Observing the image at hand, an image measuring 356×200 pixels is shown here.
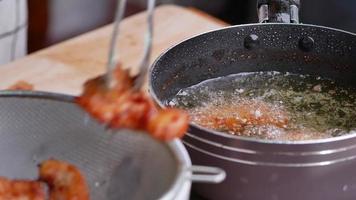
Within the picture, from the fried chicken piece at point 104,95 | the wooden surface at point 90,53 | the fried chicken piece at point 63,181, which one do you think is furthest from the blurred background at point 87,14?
the fried chicken piece at point 104,95

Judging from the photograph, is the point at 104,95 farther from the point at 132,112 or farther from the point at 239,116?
the point at 239,116

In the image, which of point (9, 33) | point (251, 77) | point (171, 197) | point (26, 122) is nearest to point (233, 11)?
point (9, 33)

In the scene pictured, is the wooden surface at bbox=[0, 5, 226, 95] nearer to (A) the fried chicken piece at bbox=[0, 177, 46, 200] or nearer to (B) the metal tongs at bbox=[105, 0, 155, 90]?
(A) the fried chicken piece at bbox=[0, 177, 46, 200]

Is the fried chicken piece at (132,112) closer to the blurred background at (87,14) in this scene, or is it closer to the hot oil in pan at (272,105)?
the hot oil in pan at (272,105)

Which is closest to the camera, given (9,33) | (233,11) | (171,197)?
(171,197)

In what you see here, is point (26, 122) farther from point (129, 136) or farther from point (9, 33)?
point (9, 33)

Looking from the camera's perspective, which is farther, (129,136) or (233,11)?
(233,11)

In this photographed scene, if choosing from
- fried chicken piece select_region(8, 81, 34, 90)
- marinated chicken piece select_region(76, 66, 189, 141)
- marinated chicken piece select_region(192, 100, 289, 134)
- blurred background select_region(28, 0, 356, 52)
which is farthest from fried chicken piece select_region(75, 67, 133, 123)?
blurred background select_region(28, 0, 356, 52)

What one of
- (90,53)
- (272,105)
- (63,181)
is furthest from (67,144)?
(90,53)
